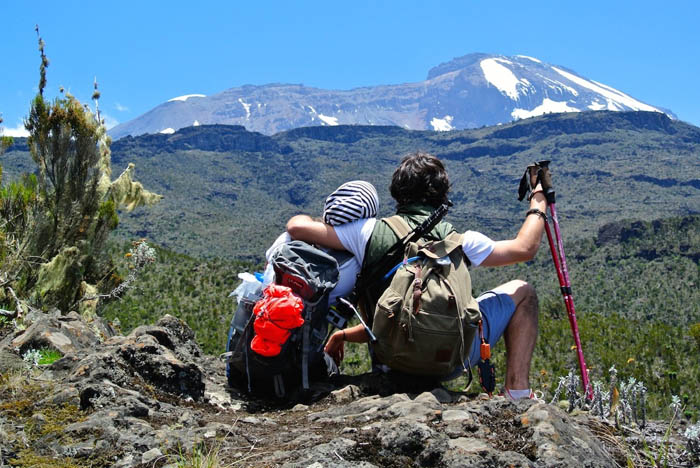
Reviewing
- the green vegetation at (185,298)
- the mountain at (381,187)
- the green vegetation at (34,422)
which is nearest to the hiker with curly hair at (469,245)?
the green vegetation at (34,422)

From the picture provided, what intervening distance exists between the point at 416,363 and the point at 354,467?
1.15 meters

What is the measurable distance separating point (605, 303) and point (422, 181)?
34.6m

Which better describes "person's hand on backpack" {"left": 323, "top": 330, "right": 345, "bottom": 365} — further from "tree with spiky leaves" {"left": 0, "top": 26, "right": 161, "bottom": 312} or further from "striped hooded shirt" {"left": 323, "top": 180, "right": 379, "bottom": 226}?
"tree with spiky leaves" {"left": 0, "top": 26, "right": 161, "bottom": 312}

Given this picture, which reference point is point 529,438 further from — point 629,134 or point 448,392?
point 629,134

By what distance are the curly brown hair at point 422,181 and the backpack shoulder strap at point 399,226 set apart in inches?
7.9

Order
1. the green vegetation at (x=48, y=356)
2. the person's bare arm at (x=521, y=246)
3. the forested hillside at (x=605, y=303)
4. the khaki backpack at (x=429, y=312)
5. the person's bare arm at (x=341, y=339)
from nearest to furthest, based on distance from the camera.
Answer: the khaki backpack at (x=429, y=312), the person's bare arm at (x=521, y=246), the person's bare arm at (x=341, y=339), the green vegetation at (x=48, y=356), the forested hillside at (x=605, y=303)

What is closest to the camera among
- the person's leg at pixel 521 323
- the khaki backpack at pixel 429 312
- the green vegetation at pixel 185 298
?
the khaki backpack at pixel 429 312

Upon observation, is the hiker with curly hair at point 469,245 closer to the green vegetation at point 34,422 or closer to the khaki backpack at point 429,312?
the khaki backpack at point 429,312

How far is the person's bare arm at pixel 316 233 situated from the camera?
350cm

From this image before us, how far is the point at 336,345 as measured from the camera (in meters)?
3.94

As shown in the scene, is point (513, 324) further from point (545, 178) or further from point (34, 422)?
Answer: point (34, 422)

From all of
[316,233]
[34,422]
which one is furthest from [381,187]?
[34,422]

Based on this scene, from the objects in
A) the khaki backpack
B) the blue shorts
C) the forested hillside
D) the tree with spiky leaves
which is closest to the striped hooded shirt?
the khaki backpack

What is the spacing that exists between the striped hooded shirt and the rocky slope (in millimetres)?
953
